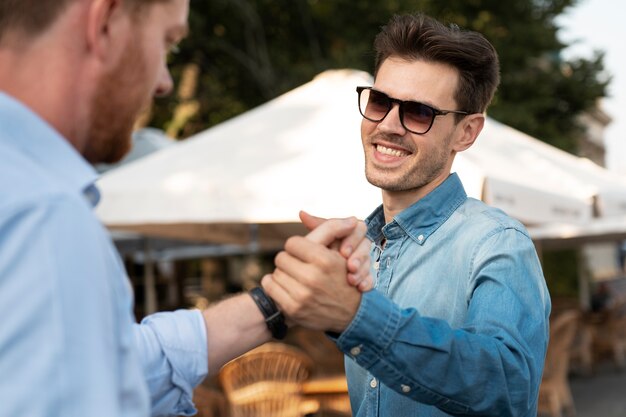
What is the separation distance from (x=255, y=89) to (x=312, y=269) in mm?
15630

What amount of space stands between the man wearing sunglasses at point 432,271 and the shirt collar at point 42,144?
0.57 m

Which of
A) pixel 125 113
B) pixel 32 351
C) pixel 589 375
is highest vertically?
pixel 125 113

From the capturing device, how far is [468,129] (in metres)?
2.34

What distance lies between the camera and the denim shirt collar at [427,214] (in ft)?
7.01

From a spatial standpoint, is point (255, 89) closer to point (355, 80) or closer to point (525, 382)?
point (355, 80)

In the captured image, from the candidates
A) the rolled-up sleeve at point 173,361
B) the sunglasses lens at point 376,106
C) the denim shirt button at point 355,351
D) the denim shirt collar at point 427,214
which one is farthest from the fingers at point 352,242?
the sunglasses lens at point 376,106

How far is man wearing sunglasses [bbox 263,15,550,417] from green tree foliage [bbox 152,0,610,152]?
516 inches

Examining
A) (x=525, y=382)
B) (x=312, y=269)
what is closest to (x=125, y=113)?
(x=312, y=269)

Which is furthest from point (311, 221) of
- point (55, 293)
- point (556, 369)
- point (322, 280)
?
point (556, 369)

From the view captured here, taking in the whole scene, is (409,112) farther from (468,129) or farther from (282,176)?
(282,176)

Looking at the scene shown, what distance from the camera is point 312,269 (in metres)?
1.52

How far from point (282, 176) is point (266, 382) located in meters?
1.66

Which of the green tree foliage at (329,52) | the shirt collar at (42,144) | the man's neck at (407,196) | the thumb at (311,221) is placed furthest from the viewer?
the green tree foliage at (329,52)

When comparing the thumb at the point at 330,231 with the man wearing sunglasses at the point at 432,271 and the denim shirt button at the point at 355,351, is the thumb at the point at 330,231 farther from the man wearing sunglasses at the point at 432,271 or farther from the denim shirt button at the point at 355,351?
the denim shirt button at the point at 355,351
